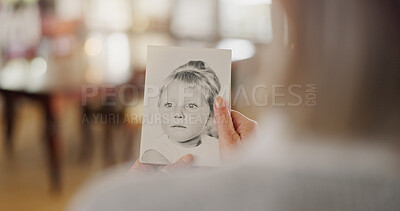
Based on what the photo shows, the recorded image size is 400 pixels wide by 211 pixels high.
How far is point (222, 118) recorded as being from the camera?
2.14 ft

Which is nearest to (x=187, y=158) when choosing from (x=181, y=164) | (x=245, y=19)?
(x=181, y=164)

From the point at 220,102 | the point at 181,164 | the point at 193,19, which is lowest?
the point at 181,164

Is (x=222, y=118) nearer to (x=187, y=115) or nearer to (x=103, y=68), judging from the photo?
(x=187, y=115)

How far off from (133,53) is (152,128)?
13cm

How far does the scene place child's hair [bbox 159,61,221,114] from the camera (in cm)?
64

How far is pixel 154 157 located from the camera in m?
0.65

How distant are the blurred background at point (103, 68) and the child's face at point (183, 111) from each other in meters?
0.05

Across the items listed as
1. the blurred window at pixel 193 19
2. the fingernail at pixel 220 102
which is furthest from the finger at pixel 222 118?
the blurred window at pixel 193 19

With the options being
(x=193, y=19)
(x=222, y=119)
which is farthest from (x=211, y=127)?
(x=193, y=19)

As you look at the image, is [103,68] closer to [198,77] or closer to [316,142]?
[198,77]

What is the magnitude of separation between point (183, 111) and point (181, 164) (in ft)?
0.29

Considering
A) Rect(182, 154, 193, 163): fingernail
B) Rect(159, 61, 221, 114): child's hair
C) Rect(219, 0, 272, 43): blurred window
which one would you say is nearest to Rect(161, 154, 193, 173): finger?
Rect(182, 154, 193, 163): fingernail

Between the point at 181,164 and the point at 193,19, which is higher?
the point at 193,19

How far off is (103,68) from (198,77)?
16 cm
